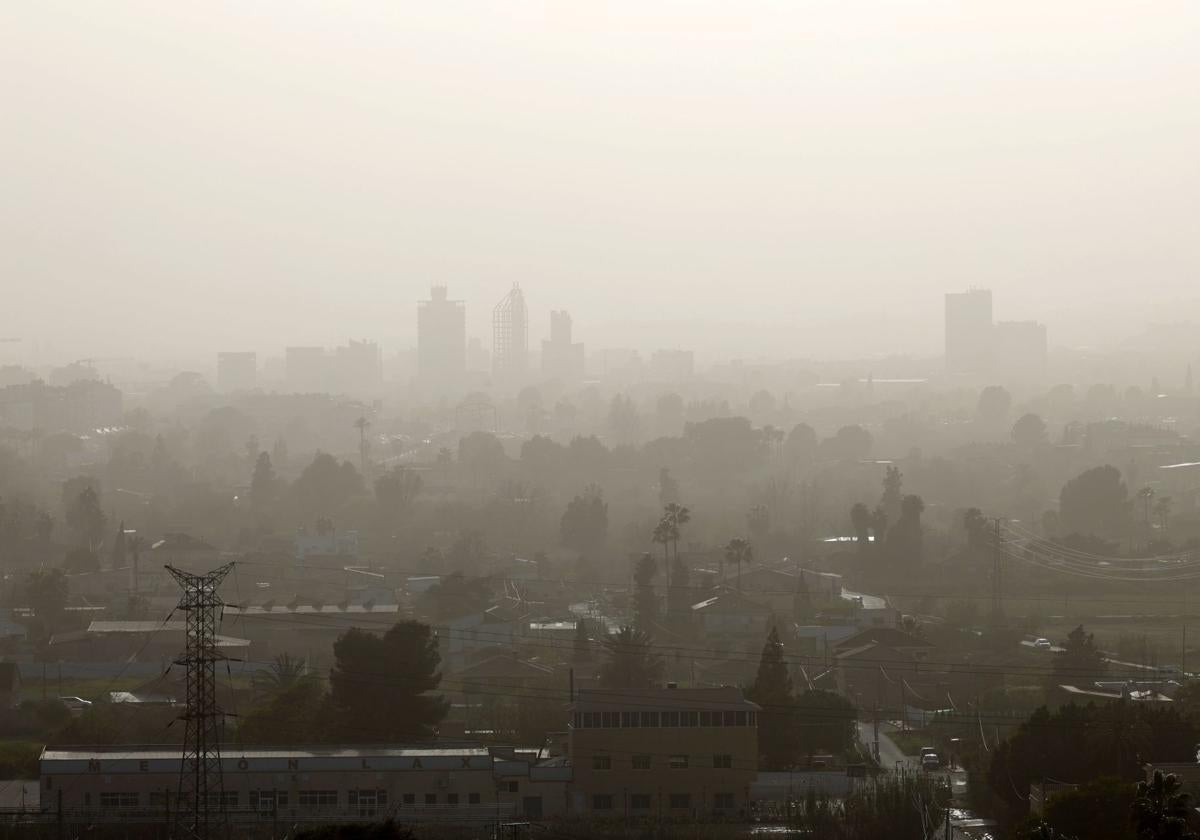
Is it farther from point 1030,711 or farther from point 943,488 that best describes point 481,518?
point 1030,711

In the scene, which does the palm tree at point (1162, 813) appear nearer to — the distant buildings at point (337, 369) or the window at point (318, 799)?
the window at point (318, 799)

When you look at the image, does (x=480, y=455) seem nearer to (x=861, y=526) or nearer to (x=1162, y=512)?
(x=861, y=526)

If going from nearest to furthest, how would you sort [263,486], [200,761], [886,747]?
[200,761]
[886,747]
[263,486]

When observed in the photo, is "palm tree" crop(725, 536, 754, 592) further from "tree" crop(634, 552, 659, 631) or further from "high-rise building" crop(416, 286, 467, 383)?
"high-rise building" crop(416, 286, 467, 383)

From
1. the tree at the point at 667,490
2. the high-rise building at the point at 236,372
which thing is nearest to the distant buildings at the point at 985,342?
the high-rise building at the point at 236,372

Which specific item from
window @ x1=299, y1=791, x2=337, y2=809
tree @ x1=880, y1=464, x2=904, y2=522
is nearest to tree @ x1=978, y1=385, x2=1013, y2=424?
tree @ x1=880, y1=464, x2=904, y2=522

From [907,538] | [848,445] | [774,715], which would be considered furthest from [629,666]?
[848,445]

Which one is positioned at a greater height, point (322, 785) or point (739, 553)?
point (739, 553)
